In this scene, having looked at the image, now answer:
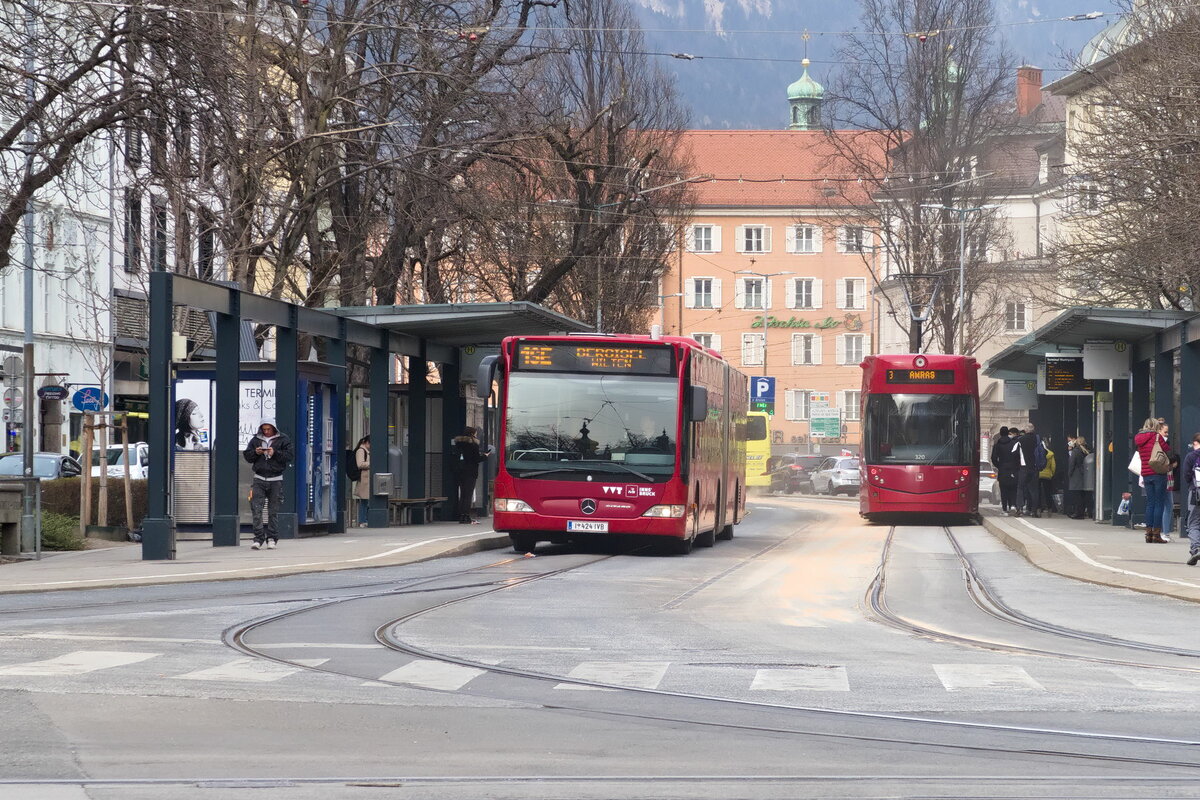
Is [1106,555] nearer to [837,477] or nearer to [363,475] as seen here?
[363,475]

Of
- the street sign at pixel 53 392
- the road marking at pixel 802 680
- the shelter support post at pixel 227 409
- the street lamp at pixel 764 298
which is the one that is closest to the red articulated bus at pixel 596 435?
the shelter support post at pixel 227 409

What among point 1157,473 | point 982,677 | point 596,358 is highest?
point 596,358

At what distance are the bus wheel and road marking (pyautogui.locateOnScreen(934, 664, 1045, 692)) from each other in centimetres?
1317

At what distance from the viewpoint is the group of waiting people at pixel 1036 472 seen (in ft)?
127

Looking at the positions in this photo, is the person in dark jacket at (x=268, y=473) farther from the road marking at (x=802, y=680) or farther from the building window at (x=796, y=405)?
the building window at (x=796, y=405)

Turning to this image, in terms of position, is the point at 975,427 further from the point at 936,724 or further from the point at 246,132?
the point at 936,724

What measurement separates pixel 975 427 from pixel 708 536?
35.2 ft

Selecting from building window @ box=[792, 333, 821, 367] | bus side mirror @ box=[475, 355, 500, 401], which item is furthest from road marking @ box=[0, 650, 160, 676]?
building window @ box=[792, 333, 821, 367]

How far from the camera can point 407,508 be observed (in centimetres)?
3312

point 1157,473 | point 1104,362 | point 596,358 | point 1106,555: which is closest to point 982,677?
point 596,358

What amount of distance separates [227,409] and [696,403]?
5.70 metres

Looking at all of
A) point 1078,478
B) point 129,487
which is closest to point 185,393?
point 129,487

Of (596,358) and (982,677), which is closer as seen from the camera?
(982,677)

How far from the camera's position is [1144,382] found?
3338cm
